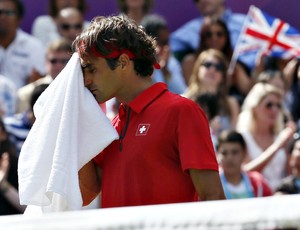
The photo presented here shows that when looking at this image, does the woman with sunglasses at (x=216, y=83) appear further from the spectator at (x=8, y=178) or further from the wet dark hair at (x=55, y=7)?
the spectator at (x=8, y=178)

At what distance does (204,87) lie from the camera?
8.46 m

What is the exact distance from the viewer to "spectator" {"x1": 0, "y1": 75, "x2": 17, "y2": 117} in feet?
26.2

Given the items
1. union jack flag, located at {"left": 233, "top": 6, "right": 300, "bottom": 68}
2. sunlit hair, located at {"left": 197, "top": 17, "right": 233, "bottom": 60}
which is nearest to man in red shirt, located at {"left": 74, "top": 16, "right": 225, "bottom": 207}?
union jack flag, located at {"left": 233, "top": 6, "right": 300, "bottom": 68}

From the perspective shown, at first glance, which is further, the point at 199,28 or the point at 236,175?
the point at 199,28

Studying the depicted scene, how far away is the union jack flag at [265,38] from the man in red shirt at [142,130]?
542 centimetres

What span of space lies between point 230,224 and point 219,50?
7.09 m

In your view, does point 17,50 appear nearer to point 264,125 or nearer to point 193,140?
point 264,125

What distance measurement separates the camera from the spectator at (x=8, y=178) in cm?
648

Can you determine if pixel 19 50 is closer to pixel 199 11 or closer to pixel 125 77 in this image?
pixel 199 11

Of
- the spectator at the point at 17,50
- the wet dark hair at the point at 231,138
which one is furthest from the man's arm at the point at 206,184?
the spectator at the point at 17,50

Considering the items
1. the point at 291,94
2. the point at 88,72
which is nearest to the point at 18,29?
the point at 291,94

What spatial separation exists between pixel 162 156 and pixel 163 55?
528cm

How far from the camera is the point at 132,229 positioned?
2523 millimetres

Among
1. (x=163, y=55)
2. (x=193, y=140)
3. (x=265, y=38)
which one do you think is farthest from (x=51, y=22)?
(x=193, y=140)
